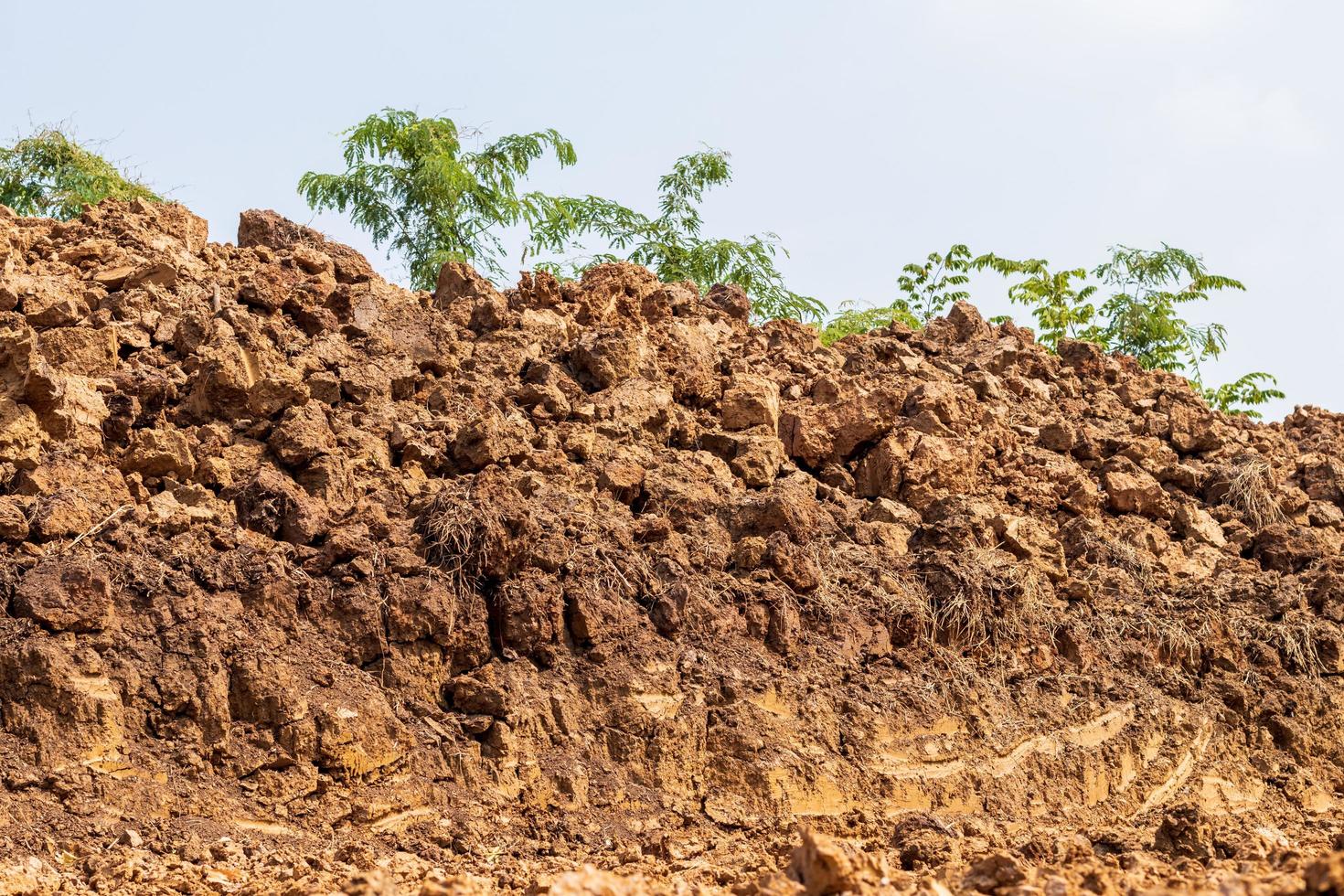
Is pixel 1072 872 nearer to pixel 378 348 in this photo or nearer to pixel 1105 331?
pixel 378 348

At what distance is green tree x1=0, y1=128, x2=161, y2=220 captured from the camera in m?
12.1

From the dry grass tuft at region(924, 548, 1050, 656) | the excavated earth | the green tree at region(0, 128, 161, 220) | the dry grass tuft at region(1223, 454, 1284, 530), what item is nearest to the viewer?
the excavated earth

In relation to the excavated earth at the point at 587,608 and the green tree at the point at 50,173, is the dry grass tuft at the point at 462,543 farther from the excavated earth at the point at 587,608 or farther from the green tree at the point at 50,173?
the green tree at the point at 50,173

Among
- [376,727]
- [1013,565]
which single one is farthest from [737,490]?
[376,727]

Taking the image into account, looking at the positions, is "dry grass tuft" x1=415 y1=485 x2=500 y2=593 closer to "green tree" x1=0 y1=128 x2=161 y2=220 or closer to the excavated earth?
the excavated earth

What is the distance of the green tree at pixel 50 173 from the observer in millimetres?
12094

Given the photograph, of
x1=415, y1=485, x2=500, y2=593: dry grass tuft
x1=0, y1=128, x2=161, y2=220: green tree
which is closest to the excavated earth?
x1=415, y1=485, x2=500, y2=593: dry grass tuft

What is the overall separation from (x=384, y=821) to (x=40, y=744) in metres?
1.19

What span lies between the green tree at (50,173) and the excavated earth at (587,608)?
4.86 metres

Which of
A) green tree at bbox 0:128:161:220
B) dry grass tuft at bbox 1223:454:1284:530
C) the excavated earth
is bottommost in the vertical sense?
the excavated earth

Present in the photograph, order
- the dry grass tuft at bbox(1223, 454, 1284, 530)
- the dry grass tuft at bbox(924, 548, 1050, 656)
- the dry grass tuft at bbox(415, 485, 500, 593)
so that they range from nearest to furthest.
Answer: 1. the dry grass tuft at bbox(415, 485, 500, 593)
2. the dry grass tuft at bbox(924, 548, 1050, 656)
3. the dry grass tuft at bbox(1223, 454, 1284, 530)

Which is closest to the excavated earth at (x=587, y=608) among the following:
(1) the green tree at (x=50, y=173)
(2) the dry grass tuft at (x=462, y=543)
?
(2) the dry grass tuft at (x=462, y=543)

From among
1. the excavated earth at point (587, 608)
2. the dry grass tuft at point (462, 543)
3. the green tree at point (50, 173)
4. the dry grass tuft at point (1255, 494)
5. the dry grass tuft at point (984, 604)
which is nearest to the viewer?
the excavated earth at point (587, 608)

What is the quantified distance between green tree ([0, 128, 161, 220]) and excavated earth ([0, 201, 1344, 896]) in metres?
4.86
